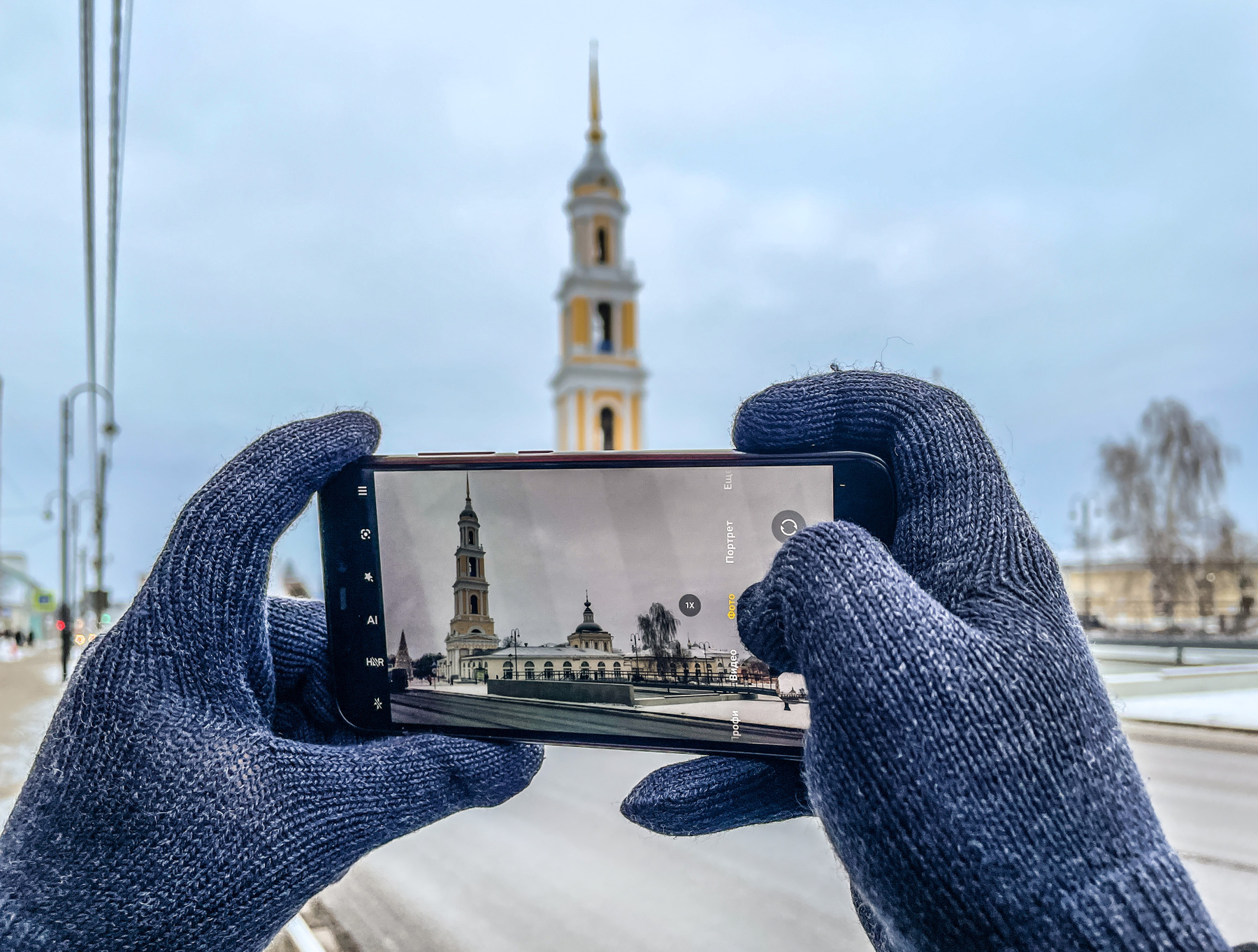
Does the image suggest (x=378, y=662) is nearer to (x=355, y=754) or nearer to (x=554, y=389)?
(x=355, y=754)

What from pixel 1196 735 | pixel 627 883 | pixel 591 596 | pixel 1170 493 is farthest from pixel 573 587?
pixel 1170 493

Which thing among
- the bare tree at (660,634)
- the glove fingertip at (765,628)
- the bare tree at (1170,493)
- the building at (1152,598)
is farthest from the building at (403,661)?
the bare tree at (1170,493)

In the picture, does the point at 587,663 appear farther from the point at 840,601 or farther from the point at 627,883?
the point at 627,883

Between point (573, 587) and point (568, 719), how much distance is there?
0.62ft

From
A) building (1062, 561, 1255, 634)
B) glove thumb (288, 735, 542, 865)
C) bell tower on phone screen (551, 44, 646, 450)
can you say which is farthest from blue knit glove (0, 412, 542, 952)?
bell tower on phone screen (551, 44, 646, 450)

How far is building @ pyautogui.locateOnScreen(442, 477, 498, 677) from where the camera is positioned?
47.3 inches

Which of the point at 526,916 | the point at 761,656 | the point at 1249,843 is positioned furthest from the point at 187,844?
the point at 1249,843

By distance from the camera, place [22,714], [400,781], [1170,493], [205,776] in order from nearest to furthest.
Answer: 1. [205,776]
2. [400,781]
3. [22,714]
4. [1170,493]

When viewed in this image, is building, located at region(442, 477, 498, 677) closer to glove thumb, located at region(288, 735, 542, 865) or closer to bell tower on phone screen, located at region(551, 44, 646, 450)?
glove thumb, located at region(288, 735, 542, 865)

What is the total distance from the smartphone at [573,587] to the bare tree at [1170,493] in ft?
76.5

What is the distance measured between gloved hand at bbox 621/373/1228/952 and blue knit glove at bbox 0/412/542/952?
59cm

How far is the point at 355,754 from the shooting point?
3.58 ft

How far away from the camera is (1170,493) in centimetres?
2080

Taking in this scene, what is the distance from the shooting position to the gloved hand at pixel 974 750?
0.71 metres
